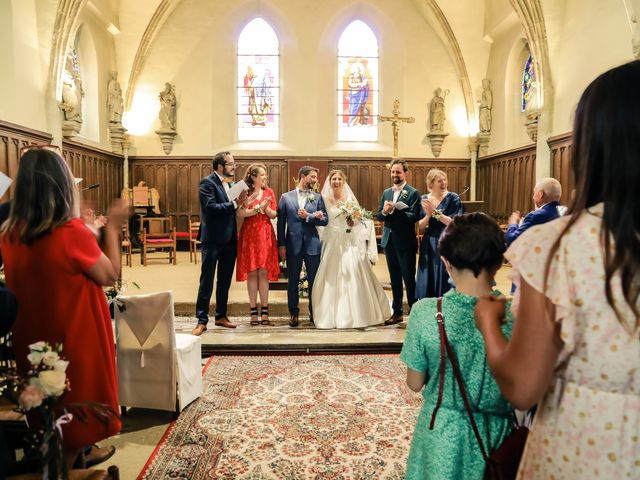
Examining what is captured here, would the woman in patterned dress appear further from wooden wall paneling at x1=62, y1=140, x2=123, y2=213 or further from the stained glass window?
the stained glass window

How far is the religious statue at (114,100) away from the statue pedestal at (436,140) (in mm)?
7967

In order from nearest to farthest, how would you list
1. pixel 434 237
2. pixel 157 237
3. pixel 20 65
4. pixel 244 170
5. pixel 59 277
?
pixel 59 277
pixel 434 237
pixel 20 65
pixel 157 237
pixel 244 170

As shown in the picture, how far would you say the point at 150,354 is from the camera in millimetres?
3221

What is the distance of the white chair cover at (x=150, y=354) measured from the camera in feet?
10.4

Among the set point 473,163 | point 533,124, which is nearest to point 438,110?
point 473,163

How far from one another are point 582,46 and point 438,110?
4.54 m

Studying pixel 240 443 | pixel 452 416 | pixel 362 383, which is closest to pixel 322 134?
pixel 362 383

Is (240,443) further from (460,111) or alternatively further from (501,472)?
(460,111)

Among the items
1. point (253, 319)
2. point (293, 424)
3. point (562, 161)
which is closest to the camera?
point (293, 424)

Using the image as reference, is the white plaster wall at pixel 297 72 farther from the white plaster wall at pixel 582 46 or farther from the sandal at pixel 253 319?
the sandal at pixel 253 319

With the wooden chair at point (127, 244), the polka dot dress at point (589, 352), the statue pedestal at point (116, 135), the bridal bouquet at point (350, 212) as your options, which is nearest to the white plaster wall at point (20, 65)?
the wooden chair at point (127, 244)

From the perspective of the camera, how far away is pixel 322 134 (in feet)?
43.4

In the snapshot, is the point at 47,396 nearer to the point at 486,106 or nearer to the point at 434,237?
the point at 434,237

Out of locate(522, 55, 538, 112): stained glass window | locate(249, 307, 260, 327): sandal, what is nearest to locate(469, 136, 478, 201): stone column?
locate(522, 55, 538, 112): stained glass window
